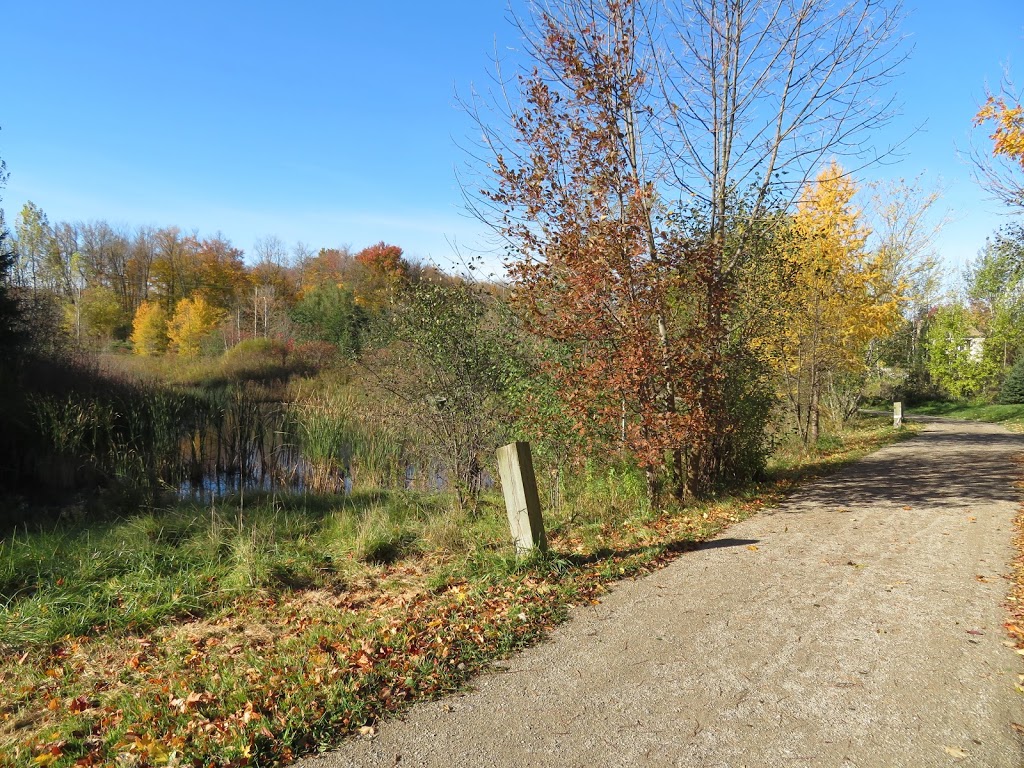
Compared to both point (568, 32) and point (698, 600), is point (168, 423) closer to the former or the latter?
point (568, 32)

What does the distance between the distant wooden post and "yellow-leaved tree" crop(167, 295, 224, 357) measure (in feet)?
127

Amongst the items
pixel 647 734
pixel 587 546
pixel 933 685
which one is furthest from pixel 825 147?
pixel 647 734

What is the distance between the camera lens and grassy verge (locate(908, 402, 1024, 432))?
26.7 meters

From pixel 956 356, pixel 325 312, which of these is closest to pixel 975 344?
pixel 956 356

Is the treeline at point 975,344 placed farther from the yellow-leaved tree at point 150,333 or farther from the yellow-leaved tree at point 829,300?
the yellow-leaved tree at point 150,333

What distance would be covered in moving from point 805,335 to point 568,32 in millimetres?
11556

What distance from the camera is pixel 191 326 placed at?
143ft

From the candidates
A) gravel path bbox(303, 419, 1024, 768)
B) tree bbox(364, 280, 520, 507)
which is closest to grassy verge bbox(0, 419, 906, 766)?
gravel path bbox(303, 419, 1024, 768)

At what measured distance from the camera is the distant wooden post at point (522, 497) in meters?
5.57

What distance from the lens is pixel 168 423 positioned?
14055 mm

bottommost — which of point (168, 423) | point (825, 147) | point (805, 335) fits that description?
point (168, 423)

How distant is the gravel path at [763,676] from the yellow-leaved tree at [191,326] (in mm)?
40310

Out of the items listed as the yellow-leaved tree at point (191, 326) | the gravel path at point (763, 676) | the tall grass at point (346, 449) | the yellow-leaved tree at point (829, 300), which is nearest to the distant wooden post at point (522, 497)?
the gravel path at point (763, 676)

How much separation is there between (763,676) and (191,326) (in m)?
46.5
